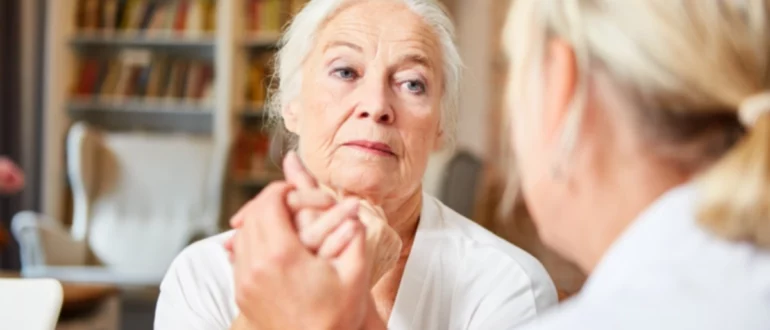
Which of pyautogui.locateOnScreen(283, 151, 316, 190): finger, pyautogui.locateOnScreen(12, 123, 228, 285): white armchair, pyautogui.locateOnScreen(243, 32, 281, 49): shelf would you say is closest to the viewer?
pyautogui.locateOnScreen(283, 151, 316, 190): finger

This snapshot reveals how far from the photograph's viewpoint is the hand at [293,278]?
85 centimetres

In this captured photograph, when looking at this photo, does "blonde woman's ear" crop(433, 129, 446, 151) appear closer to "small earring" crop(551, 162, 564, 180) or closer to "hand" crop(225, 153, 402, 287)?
"hand" crop(225, 153, 402, 287)

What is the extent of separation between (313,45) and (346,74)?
80 mm

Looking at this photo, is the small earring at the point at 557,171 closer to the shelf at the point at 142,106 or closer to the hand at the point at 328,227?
the hand at the point at 328,227

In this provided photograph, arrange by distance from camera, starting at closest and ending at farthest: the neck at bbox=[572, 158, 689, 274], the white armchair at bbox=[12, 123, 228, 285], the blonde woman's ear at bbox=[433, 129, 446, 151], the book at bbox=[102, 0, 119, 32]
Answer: the neck at bbox=[572, 158, 689, 274] → the blonde woman's ear at bbox=[433, 129, 446, 151] → the white armchair at bbox=[12, 123, 228, 285] → the book at bbox=[102, 0, 119, 32]

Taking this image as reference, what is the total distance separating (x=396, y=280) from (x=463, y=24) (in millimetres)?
4411

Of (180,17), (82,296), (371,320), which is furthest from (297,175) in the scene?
(180,17)

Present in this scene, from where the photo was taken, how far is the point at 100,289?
8.84 ft

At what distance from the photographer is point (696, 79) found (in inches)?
25.6

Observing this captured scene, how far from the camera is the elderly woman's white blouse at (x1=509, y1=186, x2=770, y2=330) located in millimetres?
595

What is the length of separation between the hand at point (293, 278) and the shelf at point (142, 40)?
469 cm

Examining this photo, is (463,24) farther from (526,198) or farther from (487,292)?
(526,198)

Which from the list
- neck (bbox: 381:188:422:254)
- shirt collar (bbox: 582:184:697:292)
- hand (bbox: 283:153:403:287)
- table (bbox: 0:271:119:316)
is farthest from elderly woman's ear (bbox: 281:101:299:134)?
table (bbox: 0:271:119:316)

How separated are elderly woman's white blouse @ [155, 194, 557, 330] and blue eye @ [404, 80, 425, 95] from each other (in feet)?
0.66
